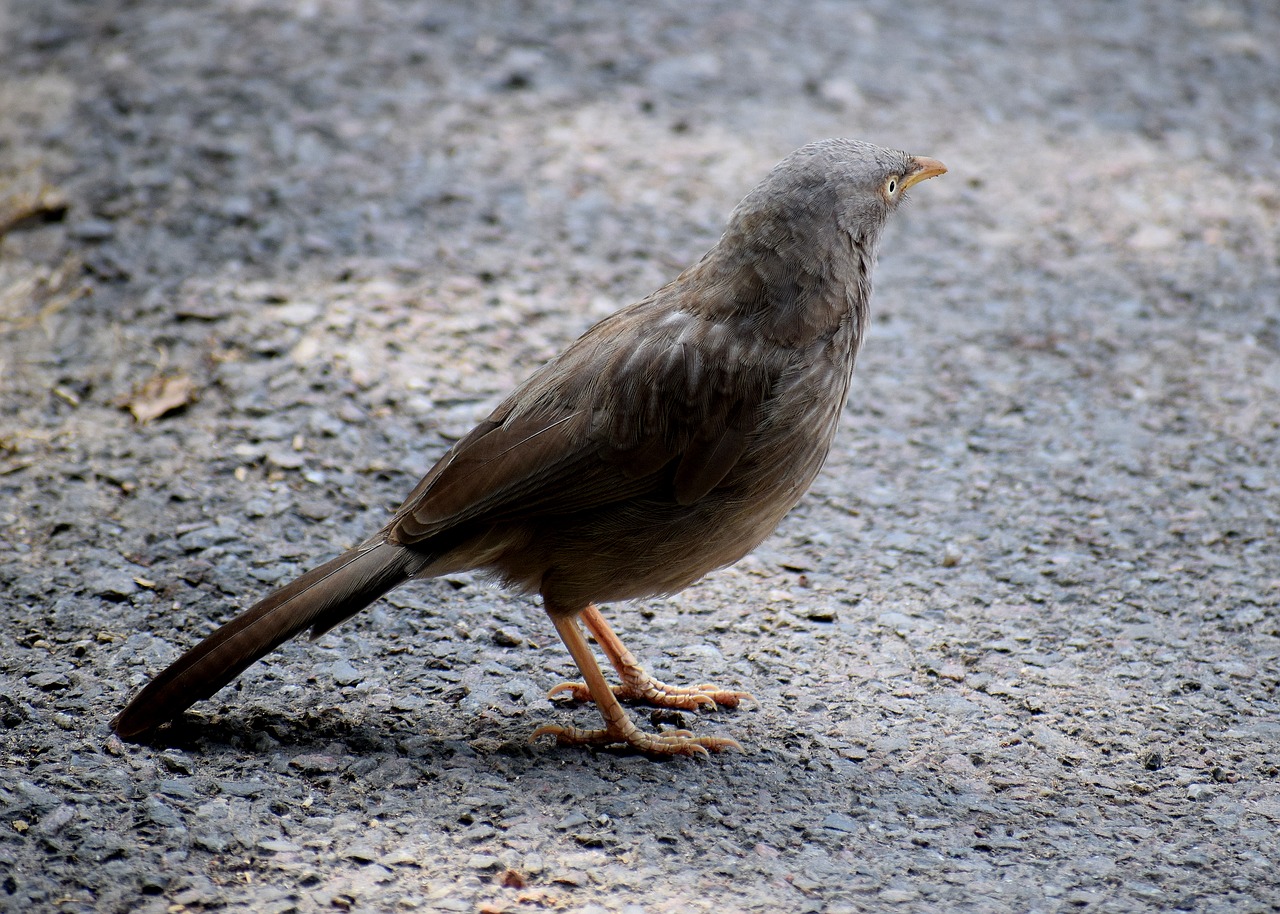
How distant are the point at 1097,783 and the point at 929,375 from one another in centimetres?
261

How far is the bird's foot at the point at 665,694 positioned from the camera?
4238 mm

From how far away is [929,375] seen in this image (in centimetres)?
604

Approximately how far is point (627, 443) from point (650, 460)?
0.29ft

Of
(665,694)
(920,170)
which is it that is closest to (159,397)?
(665,694)

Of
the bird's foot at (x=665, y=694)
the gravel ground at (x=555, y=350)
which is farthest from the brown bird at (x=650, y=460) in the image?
the gravel ground at (x=555, y=350)

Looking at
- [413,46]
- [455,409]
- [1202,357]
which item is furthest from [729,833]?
[413,46]

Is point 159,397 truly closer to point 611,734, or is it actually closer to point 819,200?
point 611,734

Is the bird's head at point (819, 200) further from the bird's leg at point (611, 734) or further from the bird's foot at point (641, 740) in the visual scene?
the bird's foot at point (641, 740)

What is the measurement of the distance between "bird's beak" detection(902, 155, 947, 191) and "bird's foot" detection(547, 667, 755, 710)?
191cm

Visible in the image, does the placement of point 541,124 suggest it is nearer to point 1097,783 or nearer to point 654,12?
point 654,12

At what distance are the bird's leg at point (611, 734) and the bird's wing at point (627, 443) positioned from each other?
45 cm

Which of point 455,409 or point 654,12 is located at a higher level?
point 654,12

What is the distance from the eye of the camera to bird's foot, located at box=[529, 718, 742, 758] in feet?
13.1

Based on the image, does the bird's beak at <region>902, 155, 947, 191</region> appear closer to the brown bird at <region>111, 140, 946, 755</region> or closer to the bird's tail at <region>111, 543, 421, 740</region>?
the brown bird at <region>111, 140, 946, 755</region>
